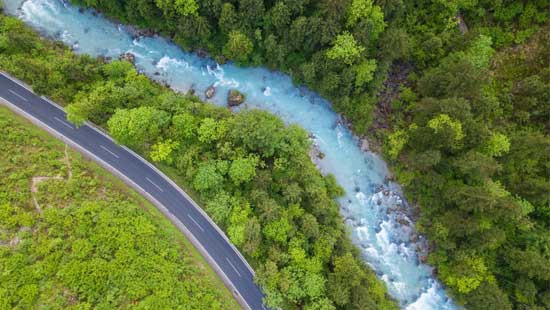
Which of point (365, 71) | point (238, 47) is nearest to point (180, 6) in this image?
point (238, 47)

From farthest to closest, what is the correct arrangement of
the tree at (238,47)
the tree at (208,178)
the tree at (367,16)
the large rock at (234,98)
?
the large rock at (234,98), the tree at (238,47), the tree at (208,178), the tree at (367,16)

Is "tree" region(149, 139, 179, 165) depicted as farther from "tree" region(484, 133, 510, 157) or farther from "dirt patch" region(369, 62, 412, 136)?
"tree" region(484, 133, 510, 157)

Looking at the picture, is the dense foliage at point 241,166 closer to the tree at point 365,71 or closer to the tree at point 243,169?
the tree at point 243,169

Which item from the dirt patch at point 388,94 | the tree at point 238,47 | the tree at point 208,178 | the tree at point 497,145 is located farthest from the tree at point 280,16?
the tree at point 497,145

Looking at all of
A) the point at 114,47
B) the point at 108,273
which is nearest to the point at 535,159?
A: the point at 108,273

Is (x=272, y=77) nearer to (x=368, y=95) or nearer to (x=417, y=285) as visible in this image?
(x=368, y=95)
